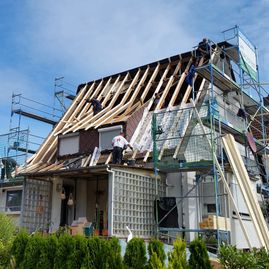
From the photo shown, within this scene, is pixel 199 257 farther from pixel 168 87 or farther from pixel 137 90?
pixel 137 90

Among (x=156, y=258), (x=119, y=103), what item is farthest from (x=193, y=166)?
(x=119, y=103)

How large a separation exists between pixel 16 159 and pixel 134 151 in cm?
627

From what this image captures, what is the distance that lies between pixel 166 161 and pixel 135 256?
542 centimetres

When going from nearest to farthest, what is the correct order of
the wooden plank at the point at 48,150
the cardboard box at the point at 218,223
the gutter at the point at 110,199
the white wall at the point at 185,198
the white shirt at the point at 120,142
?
the cardboard box at the point at 218,223, the gutter at the point at 110,199, the white wall at the point at 185,198, the white shirt at the point at 120,142, the wooden plank at the point at 48,150

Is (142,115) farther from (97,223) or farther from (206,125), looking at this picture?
(97,223)

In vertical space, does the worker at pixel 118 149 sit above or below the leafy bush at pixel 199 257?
above

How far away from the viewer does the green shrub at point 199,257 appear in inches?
251

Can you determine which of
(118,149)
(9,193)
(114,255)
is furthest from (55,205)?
(114,255)

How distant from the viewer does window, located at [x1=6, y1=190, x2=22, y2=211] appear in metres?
16.4

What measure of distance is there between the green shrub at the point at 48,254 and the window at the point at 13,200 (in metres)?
8.71

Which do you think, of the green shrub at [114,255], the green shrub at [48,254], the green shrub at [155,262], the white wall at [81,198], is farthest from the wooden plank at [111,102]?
the green shrub at [155,262]

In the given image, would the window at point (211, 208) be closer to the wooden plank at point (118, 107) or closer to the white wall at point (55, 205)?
the wooden plank at point (118, 107)

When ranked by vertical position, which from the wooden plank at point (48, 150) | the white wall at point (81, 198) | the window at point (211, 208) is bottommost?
the window at point (211, 208)

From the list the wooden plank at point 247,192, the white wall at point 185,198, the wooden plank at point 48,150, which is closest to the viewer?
the wooden plank at point 247,192
